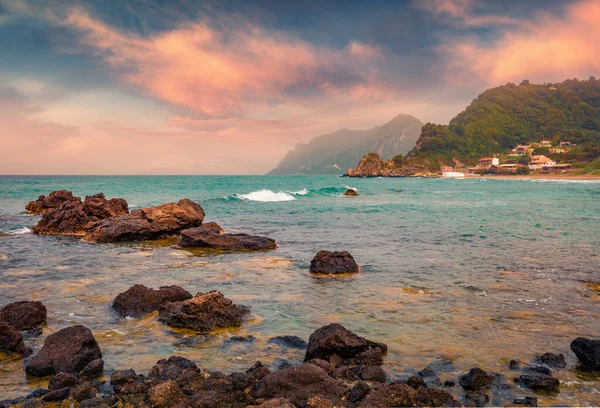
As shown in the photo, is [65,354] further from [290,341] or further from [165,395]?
[290,341]

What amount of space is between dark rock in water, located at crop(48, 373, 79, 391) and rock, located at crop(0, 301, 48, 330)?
370cm

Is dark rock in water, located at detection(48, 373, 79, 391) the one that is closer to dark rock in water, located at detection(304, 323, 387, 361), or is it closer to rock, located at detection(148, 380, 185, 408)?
rock, located at detection(148, 380, 185, 408)

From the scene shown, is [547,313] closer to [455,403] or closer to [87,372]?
[455,403]

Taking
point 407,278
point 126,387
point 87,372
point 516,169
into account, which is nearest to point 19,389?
point 87,372

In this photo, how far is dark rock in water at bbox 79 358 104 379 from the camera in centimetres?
701

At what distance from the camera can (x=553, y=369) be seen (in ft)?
24.0

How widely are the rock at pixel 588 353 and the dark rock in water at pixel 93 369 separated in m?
8.67

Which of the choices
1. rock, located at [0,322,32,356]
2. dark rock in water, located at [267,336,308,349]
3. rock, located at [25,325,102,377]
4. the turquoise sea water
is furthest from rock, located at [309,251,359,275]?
rock, located at [0,322,32,356]

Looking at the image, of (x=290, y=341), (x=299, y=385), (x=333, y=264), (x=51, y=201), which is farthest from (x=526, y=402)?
(x=51, y=201)

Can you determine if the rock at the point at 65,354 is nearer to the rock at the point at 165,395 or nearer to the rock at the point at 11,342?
the rock at the point at 11,342

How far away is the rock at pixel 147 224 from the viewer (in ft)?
76.0

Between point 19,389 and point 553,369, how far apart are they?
920cm

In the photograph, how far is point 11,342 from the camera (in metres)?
8.05

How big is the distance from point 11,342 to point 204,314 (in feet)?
12.6
